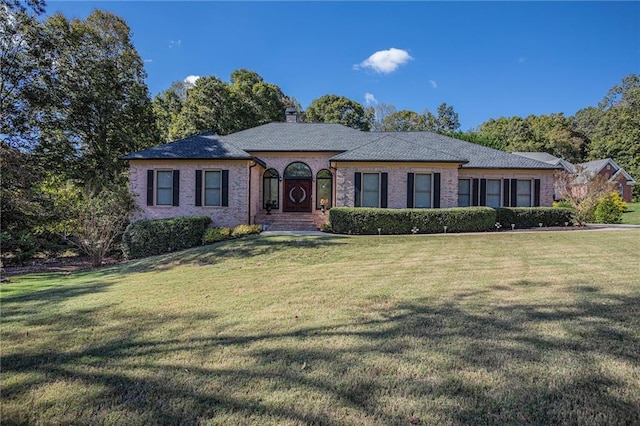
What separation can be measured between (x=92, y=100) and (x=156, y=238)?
36.0 ft

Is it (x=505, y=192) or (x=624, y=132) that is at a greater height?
(x=624, y=132)

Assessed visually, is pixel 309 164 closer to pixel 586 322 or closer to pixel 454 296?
pixel 454 296

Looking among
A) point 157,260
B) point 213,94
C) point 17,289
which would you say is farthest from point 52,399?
point 213,94

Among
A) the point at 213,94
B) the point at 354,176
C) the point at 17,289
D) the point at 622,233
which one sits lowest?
the point at 17,289

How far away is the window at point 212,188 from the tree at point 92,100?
595cm

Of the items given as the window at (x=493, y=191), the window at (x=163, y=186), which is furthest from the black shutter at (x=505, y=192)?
the window at (x=163, y=186)

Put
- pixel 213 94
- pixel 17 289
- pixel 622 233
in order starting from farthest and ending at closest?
1. pixel 213 94
2. pixel 622 233
3. pixel 17 289

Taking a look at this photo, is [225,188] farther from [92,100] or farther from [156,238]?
[92,100]

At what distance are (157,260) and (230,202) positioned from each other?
211 inches

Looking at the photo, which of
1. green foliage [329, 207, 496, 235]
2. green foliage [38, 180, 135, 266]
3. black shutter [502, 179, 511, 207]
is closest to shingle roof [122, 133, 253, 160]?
green foliage [38, 180, 135, 266]

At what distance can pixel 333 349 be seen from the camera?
143 inches

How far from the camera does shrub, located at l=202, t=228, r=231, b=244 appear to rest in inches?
543

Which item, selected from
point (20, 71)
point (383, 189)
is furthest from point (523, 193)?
point (20, 71)

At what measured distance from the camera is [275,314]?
16.0 feet
